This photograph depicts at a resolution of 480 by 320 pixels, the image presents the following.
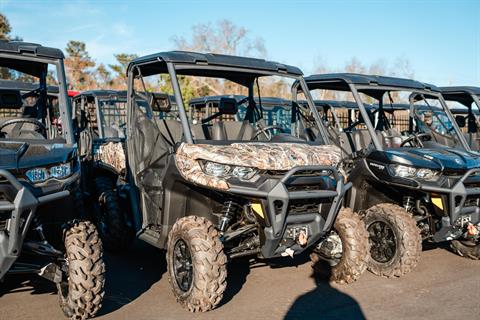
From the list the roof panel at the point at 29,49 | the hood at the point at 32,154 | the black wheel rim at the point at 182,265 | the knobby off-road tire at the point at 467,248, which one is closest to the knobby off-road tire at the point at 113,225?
the black wheel rim at the point at 182,265

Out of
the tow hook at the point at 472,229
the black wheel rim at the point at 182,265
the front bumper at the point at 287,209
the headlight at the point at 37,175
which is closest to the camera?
the headlight at the point at 37,175

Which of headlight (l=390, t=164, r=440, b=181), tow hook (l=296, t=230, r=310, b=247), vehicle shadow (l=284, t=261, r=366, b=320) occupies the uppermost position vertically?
headlight (l=390, t=164, r=440, b=181)

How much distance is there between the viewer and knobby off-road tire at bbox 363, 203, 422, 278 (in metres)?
6.05

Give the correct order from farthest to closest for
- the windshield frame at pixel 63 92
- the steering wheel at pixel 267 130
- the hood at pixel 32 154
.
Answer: the steering wheel at pixel 267 130 → the windshield frame at pixel 63 92 → the hood at pixel 32 154

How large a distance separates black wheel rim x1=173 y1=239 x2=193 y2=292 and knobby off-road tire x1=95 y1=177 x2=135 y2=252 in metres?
1.90

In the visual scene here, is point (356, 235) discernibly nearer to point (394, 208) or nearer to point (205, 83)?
point (394, 208)

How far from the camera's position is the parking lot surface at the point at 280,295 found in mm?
5047

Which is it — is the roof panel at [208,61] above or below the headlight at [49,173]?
above

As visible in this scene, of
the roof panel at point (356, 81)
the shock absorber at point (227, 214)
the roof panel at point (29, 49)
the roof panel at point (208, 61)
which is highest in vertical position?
the roof panel at point (29, 49)

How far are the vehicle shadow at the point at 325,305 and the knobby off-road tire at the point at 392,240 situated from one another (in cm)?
75

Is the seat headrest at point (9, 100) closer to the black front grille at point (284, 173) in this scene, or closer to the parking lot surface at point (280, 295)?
the parking lot surface at point (280, 295)

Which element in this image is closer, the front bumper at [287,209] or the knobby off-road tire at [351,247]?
the front bumper at [287,209]

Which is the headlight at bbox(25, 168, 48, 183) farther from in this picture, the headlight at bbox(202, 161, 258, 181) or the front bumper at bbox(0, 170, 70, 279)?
the headlight at bbox(202, 161, 258, 181)

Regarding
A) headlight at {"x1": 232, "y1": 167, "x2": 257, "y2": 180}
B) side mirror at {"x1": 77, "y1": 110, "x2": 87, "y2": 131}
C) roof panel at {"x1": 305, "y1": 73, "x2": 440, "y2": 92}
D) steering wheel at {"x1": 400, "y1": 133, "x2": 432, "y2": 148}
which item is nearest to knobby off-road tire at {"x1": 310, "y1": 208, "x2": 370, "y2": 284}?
headlight at {"x1": 232, "y1": 167, "x2": 257, "y2": 180}
